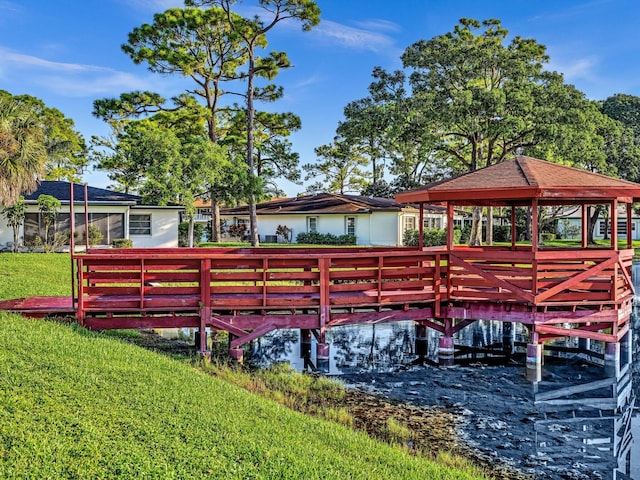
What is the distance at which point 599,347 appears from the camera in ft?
39.8

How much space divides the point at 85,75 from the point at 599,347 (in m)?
31.3

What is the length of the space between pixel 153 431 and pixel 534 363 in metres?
7.02

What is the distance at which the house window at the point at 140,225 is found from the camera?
94.2ft

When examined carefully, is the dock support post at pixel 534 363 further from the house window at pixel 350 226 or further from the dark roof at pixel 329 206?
the house window at pixel 350 226

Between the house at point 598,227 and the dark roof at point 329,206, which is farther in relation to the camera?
the house at point 598,227

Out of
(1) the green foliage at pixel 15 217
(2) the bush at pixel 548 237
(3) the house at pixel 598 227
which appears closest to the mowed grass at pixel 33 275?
(1) the green foliage at pixel 15 217

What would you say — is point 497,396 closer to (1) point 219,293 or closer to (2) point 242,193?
(1) point 219,293

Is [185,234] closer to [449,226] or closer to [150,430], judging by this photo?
[449,226]

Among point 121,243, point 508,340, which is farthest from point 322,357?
point 121,243

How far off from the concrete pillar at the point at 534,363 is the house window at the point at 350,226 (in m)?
25.1

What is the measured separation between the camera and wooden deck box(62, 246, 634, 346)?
9.25m

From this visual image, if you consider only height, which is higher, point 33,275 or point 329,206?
point 329,206

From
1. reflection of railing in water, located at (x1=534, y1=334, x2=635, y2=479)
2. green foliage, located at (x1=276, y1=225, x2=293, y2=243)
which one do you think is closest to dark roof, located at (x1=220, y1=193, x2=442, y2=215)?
green foliage, located at (x1=276, y1=225, x2=293, y2=243)

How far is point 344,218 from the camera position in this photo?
3459 cm
